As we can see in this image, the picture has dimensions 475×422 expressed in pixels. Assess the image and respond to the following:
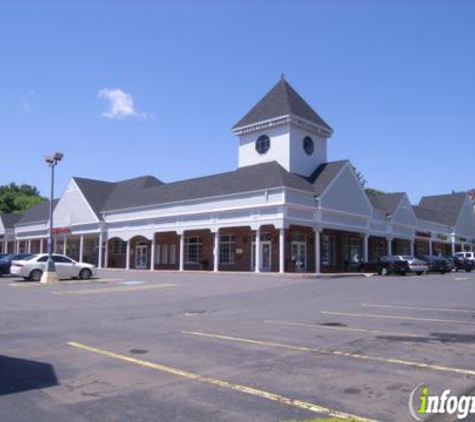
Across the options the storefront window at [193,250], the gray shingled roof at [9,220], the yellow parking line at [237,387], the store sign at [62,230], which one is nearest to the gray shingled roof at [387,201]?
the storefront window at [193,250]

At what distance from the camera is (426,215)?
5809 cm

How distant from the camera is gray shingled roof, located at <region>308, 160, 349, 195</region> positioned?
37.5 metres

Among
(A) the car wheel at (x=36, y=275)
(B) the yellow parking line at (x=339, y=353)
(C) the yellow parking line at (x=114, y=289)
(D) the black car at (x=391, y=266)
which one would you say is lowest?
(B) the yellow parking line at (x=339, y=353)

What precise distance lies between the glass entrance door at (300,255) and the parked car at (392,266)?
5292 mm

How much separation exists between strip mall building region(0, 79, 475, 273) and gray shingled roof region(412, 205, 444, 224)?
1.63 m

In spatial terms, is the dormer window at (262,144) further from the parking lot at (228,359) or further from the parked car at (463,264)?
the parking lot at (228,359)

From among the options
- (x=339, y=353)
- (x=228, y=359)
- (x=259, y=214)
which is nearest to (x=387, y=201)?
(x=259, y=214)

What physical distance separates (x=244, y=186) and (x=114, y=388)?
30281 mm

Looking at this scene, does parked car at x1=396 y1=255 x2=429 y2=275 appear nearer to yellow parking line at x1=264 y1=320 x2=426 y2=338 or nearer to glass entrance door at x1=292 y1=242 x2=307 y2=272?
glass entrance door at x1=292 y1=242 x2=307 y2=272

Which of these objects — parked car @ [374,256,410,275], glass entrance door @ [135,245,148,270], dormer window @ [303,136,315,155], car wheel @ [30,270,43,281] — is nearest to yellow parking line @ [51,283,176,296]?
car wheel @ [30,270,43,281]

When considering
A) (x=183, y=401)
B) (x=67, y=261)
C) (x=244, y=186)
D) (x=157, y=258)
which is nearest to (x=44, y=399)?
(x=183, y=401)

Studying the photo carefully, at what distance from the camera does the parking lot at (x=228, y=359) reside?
5805mm

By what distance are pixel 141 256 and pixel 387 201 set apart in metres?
23.0

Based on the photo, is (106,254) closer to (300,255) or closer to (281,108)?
(300,255)
